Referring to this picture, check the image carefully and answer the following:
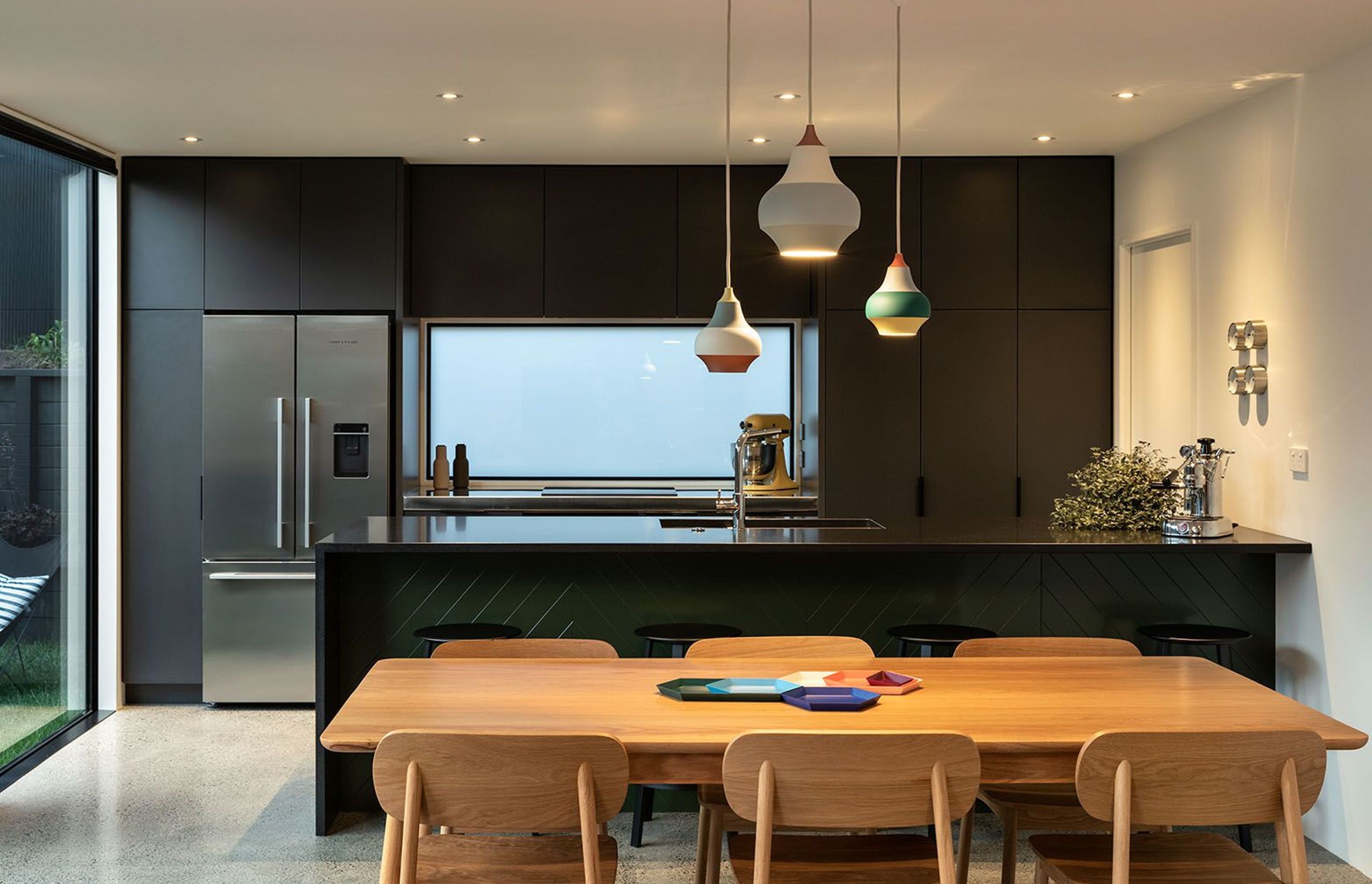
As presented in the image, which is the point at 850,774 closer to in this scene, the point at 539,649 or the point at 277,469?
the point at 539,649

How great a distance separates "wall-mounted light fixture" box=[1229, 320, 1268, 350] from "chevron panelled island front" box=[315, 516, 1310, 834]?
0.69m

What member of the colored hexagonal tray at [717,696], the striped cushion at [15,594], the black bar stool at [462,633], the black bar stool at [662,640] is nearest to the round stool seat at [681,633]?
the black bar stool at [662,640]

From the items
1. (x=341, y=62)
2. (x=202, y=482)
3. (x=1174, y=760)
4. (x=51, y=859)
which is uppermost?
(x=341, y=62)

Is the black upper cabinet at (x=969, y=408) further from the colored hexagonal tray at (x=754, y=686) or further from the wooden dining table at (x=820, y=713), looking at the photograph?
the colored hexagonal tray at (x=754, y=686)

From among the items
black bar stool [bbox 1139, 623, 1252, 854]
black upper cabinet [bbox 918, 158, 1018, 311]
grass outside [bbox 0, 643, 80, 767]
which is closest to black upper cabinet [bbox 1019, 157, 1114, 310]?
black upper cabinet [bbox 918, 158, 1018, 311]

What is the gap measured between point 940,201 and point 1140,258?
0.93m

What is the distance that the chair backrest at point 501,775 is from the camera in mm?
2375

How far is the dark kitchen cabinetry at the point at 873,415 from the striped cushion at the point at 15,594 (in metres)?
3.39

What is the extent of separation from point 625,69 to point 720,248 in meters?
1.85

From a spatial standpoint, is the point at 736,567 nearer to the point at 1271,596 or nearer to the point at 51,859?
the point at 1271,596

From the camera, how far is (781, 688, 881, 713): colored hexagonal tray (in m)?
2.71

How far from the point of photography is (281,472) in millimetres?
5895

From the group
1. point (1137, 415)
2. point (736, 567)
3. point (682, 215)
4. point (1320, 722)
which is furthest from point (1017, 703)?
point (682, 215)

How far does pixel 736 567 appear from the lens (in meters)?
4.30
